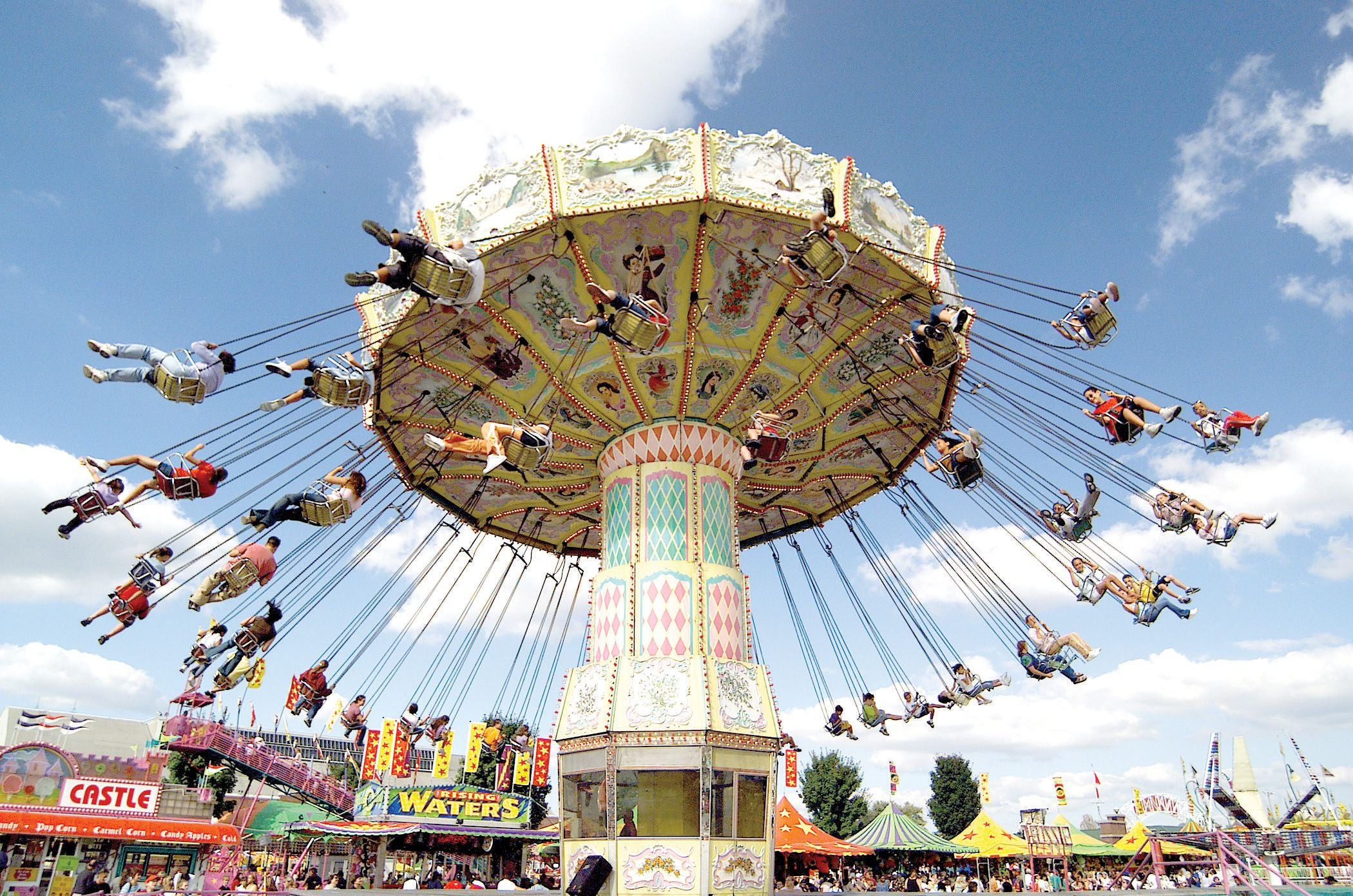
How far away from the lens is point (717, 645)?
44.7 ft

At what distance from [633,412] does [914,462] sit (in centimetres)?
599

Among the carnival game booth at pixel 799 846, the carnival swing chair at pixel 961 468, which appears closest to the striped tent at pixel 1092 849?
the carnival game booth at pixel 799 846

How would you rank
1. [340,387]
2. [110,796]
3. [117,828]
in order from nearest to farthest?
[340,387]
[117,828]
[110,796]

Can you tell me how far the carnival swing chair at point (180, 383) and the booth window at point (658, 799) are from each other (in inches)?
295

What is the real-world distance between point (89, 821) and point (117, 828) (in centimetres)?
59

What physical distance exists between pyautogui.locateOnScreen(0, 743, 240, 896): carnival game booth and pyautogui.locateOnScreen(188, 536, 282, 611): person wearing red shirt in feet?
33.2

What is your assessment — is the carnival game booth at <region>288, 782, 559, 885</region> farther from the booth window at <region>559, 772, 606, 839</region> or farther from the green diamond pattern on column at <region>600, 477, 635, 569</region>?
the green diamond pattern on column at <region>600, 477, 635, 569</region>

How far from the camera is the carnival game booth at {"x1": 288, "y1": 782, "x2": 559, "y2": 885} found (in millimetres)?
28062

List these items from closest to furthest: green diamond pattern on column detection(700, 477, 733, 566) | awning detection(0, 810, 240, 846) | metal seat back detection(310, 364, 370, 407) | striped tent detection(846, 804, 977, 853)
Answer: metal seat back detection(310, 364, 370, 407)
green diamond pattern on column detection(700, 477, 733, 566)
awning detection(0, 810, 240, 846)
striped tent detection(846, 804, 977, 853)

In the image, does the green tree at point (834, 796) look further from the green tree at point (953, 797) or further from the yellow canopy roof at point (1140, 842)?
the yellow canopy roof at point (1140, 842)

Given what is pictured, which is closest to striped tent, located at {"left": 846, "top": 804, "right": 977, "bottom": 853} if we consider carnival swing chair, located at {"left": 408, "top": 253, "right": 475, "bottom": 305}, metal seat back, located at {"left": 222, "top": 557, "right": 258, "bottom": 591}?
metal seat back, located at {"left": 222, "top": 557, "right": 258, "bottom": 591}

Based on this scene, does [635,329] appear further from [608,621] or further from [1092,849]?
[1092,849]

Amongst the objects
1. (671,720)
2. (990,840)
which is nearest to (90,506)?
(671,720)

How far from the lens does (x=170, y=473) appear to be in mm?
11648
